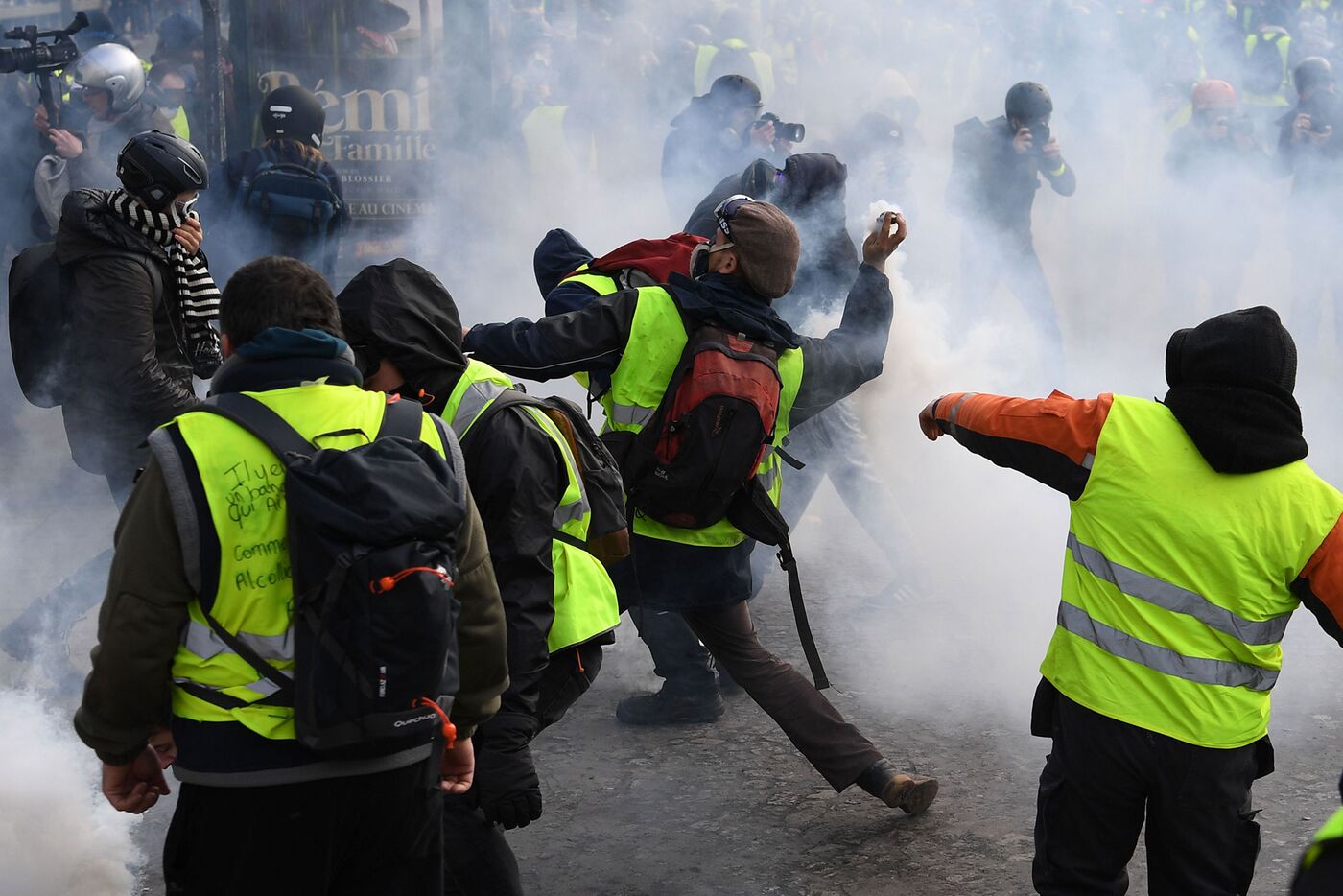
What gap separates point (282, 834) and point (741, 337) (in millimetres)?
1749

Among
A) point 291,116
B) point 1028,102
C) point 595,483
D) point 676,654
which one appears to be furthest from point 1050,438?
point 1028,102

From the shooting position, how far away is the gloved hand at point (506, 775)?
2.49 meters

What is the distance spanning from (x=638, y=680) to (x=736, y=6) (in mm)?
8560

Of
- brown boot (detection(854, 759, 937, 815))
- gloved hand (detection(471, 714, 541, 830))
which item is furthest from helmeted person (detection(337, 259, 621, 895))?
brown boot (detection(854, 759, 937, 815))

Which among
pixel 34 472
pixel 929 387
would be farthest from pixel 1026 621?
pixel 34 472

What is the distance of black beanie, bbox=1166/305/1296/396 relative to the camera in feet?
8.21

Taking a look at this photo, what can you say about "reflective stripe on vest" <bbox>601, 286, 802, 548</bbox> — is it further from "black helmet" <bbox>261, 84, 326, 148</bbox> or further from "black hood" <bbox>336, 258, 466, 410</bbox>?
"black helmet" <bbox>261, 84, 326, 148</bbox>

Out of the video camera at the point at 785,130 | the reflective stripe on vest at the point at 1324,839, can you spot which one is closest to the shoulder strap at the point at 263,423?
the reflective stripe on vest at the point at 1324,839

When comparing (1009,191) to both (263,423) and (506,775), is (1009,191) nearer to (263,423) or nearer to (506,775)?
(506,775)

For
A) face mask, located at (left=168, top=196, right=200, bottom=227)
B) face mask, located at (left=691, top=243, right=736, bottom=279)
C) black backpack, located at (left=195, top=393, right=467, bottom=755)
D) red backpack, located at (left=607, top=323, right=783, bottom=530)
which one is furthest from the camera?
face mask, located at (left=168, top=196, right=200, bottom=227)

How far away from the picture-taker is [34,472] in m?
6.40

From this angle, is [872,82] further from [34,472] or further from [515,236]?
[34,472]

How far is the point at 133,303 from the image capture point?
12.9 feet

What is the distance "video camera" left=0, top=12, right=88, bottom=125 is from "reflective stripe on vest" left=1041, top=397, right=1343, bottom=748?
20.2 feet
